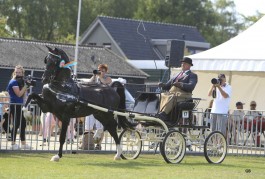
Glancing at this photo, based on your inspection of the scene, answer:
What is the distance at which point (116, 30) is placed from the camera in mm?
62531

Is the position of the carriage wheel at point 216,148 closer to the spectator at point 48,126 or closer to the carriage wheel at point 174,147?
the carriage wheel at point 174,147

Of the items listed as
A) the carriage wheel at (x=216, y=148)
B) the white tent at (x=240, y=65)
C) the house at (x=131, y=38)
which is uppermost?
the house at (x=131, y=38)

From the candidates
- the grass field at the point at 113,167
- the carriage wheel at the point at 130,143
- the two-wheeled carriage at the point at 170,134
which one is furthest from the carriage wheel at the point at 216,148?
the carriage wheel at the point at 130,143

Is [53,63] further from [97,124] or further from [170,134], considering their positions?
[97,124]

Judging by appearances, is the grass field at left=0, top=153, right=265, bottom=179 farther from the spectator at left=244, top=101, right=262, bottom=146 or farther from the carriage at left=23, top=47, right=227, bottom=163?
the spectator at left=244, top=101, right=262, bottom=146

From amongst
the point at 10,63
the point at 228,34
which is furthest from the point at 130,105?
the point at 228,34

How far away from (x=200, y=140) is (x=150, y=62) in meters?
30.9

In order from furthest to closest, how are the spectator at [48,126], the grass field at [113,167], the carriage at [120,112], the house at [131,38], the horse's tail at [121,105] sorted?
the house at [131,38] < the spectator at [48,126] < the horse's tail at [121,105] < the carriage at [120,112] < the grass field at [113,167]

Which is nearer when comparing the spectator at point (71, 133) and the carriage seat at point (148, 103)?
the carriage seat at point (148, 103)

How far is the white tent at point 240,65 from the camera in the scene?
2353 centimetres

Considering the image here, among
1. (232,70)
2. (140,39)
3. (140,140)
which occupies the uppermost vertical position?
(140,39)

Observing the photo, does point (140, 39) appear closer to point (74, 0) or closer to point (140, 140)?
point (74, 0)

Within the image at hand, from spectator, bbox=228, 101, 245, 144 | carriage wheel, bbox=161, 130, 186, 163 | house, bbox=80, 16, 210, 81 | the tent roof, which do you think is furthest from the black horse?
house, bbox=80, 16, 210, 81

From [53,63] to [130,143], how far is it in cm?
268
